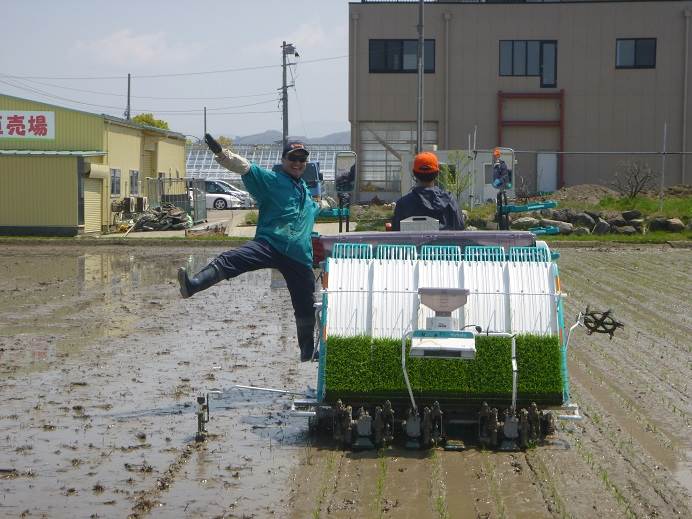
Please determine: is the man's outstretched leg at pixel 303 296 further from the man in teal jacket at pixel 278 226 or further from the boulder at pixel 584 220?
the boulder at pixel 584 220

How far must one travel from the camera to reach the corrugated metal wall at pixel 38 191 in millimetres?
30312

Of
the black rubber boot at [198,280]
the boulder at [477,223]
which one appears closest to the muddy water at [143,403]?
the black rubber boot at [198,280]

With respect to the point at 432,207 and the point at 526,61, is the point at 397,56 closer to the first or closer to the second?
the point at 526,61

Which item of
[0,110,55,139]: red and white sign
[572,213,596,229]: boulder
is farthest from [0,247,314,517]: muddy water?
[0,110,55,139]: red and white sign

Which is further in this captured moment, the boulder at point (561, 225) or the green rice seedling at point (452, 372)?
the boulder at point (561, 225)

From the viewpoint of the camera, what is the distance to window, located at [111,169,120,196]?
1288 inches

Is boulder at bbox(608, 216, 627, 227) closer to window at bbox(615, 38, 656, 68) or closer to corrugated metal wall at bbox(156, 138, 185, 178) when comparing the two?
corrugated metal wall at bbox(156, 138, 185, 178)

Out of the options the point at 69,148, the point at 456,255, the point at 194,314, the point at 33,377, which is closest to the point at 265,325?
the point at 194,314

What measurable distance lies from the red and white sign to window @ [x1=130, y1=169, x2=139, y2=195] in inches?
179

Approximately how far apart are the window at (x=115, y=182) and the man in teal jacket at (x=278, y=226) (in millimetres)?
24979

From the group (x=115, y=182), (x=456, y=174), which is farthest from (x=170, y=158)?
(x=456, y=174)

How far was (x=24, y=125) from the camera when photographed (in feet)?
101

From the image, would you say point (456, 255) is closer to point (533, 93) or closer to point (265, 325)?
point (265, 325)

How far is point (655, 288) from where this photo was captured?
16.7m
